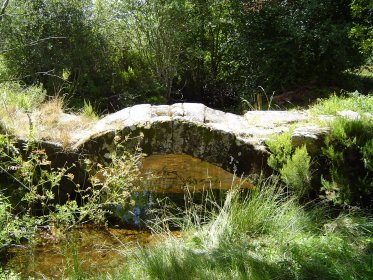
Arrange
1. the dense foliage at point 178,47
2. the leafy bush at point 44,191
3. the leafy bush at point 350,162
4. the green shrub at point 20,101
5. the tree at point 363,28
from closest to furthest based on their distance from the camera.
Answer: the leafy bush at point 44,191, the leafy bush at point 350,162, the green shrub at point 20,101, the tree at point 363,28, the dense foliage at point 178,47

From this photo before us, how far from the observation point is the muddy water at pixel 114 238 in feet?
12.1

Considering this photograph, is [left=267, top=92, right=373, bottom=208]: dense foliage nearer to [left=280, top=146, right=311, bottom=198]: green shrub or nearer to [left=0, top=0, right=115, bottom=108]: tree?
[left=280, top=146, right=311, bottom=198]: green shrub

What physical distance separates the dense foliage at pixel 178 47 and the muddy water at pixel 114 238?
3733 millimetres

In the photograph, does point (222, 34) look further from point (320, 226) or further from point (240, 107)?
point (320, 226)

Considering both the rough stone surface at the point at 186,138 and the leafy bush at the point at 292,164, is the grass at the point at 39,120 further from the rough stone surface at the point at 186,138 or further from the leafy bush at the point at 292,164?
the leafy bush at the point at 292,164

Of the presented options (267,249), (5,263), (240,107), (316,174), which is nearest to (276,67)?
(240,107)

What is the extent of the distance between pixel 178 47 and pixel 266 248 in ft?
22.7

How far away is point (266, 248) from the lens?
3.42 meters

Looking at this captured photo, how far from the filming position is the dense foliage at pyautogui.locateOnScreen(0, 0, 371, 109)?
8164mm

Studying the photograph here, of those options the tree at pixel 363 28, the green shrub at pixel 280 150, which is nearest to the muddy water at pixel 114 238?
the green shrub at pixel 280 150

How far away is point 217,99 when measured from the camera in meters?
9.79

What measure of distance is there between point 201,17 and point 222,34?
0.79 meters

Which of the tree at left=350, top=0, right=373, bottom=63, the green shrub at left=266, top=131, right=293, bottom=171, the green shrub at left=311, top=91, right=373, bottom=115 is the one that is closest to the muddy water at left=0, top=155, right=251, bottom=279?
the green shrub at left=266, top=131, right=293, bottom=171

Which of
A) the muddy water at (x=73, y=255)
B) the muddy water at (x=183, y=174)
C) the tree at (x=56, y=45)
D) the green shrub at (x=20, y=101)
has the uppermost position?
the tree at (x=56, y=45)
